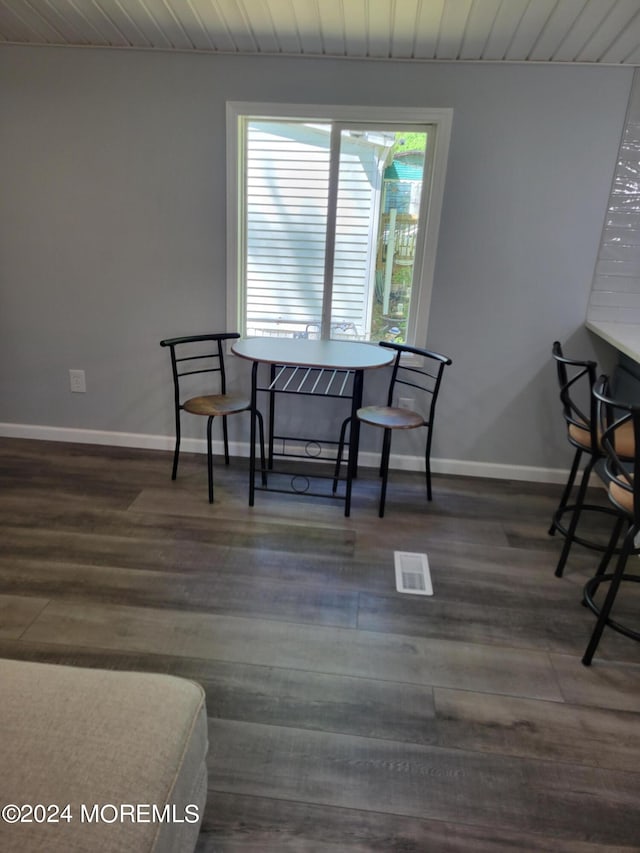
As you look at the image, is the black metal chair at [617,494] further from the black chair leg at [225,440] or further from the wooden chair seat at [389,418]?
the black chair leg at [225,440]

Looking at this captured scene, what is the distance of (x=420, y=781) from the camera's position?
1417 mm

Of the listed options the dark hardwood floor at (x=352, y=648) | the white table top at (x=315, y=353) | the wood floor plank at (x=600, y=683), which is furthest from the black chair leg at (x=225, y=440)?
the wood floor plank at (x=600, y=683)

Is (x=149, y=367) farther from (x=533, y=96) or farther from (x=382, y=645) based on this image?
(x=533, y=96)

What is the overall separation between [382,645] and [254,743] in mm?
550

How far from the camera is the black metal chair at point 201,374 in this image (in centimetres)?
274

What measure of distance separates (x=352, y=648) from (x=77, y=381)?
233cm

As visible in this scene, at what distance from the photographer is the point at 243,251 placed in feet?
9.70

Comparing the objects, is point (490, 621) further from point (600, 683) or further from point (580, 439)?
point (580, 439)

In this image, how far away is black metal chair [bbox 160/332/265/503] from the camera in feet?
9.00

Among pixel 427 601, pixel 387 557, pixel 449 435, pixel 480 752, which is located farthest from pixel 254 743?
pixel 449 435

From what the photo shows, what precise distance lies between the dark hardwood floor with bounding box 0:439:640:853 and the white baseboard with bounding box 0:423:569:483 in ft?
0.72

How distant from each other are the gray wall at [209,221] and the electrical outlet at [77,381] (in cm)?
5

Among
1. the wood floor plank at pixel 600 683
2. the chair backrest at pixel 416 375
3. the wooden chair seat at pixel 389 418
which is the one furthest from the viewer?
the chair backrest at pixel 416 375

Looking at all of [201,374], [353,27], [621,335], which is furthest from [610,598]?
[353,27]
